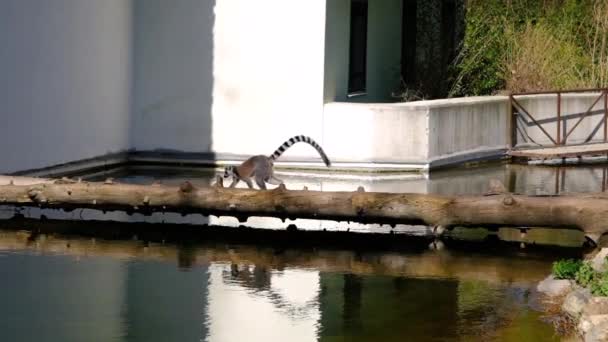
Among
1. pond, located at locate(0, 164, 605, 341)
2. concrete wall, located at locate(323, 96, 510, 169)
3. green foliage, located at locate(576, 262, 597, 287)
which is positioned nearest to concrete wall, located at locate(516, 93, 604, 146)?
concrete wall, located at locate(323, 96, 510, 169)

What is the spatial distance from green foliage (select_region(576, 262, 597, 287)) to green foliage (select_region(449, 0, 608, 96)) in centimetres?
1495

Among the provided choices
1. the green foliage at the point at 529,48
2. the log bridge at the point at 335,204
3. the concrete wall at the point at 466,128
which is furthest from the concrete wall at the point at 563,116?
the log bridge at the point at 335,204

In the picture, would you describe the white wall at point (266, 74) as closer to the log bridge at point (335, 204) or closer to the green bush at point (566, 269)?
the log bridge at point (335, 204)

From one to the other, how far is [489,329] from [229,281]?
9.52 feet

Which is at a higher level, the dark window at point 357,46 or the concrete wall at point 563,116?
the dark window at point 357,46

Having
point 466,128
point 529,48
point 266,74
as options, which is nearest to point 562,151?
point 466,128

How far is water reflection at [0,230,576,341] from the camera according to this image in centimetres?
1069

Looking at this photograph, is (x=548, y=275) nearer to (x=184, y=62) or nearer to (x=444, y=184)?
(x=444, y=184)

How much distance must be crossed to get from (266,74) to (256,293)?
10064 millimetres

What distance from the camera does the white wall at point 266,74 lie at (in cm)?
2158

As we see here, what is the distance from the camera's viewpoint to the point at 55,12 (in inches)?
762

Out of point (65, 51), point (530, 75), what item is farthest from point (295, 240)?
point (530, 75)

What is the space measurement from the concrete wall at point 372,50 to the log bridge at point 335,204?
7.13 metres

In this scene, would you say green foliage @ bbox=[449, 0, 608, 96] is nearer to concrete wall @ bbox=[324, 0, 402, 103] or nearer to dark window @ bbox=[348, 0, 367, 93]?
concrete wall @ bbox=[324, 0, 402, 103]
